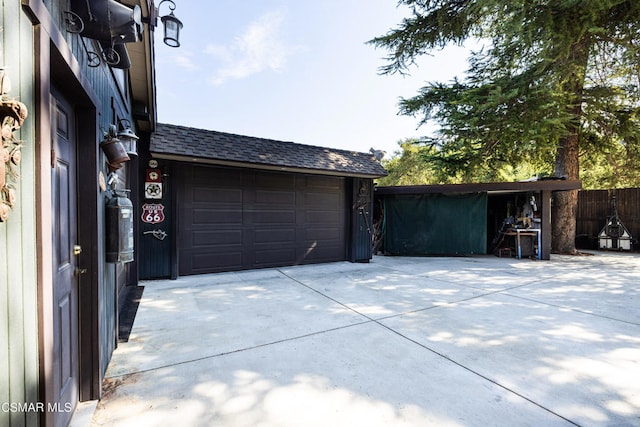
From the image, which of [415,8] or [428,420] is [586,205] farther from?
[428,420]

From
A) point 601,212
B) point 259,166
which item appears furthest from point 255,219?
point 601,212

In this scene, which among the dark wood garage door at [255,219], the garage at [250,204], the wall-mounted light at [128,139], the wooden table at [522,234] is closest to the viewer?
the wall-mounted light at [128,139]

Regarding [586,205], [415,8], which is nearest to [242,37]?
[415,8]

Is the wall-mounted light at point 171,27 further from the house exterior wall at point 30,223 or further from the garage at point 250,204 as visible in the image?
the garage at point 250,204

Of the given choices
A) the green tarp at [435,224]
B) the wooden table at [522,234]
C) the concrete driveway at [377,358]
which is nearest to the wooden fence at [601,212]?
the wooden table at [522,234]

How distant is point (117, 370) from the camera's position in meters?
2.16

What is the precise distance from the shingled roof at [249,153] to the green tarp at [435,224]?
6.46 ft

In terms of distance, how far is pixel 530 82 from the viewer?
669 cm

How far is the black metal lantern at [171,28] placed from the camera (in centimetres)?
270

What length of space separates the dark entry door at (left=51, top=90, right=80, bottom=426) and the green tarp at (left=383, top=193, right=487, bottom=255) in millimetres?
7584

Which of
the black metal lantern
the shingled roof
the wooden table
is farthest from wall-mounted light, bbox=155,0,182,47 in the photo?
the wooden table

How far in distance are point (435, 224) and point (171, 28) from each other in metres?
7.66

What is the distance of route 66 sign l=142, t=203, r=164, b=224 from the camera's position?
16.3 ft

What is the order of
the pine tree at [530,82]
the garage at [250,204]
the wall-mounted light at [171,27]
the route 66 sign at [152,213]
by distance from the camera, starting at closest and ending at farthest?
1. the wall-mounted light at [171,27]
2. the route 66 sign at [152,213]
3. the garage at [250,204]
4. the pine tree at [530,82]
